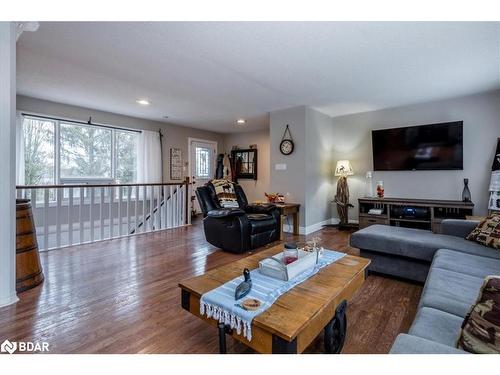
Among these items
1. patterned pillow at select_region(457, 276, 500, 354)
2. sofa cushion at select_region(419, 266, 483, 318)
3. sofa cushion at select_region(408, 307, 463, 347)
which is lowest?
sofa cushion at select_region(408, 307, 463, 347)

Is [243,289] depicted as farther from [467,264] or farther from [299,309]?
[467,264]

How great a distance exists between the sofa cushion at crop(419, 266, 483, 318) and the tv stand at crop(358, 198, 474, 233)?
2.54 metres

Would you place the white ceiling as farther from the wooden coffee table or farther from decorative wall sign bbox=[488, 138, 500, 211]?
the wooden coffee table

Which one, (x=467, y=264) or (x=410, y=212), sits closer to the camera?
(x=467, y=264)

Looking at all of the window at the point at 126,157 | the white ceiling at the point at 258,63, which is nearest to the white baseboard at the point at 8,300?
the white ceiling at the point at 258,63

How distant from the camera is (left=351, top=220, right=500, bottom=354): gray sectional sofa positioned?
102cm

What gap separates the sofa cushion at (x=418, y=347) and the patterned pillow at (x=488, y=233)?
1824mm

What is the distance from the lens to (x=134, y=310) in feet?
6.29

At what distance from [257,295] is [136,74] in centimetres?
299

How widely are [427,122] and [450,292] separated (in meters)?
3.77

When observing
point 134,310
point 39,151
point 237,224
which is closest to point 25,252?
point 134,310

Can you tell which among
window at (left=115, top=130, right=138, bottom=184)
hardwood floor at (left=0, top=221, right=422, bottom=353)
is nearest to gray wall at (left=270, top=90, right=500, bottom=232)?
hardwood floor at (left=0, top=221, right=422, bottom=353)
